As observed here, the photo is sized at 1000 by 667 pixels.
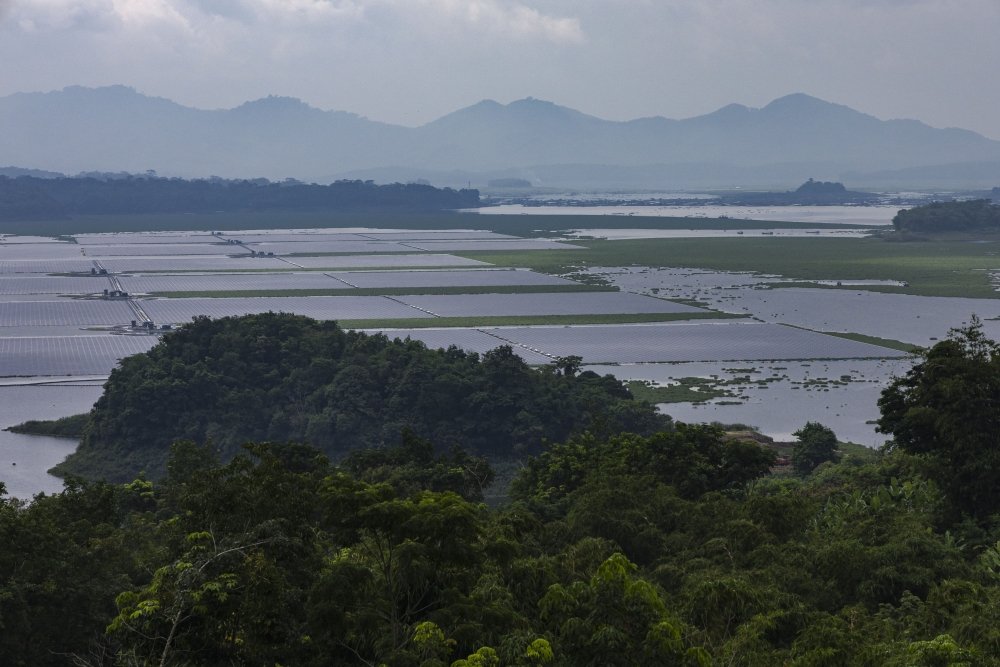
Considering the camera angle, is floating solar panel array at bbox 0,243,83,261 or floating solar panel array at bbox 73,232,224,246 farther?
floating solar panel array at bbox 73,232,224,246

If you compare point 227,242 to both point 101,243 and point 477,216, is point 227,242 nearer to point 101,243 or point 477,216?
point 101,243

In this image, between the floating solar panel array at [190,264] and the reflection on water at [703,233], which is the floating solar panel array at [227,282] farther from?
the reflection on water at [703,233]

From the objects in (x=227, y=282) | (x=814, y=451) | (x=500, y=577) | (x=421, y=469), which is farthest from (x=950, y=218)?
(x=500, y=577)

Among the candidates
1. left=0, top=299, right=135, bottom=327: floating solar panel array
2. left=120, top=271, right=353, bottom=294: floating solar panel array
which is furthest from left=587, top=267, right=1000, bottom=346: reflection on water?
left=0, top=299, right=135, bottom=327: floating solar panel array

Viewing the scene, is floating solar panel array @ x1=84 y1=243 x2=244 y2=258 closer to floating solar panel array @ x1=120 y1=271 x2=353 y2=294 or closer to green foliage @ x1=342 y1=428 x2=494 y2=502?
floating solar panel array @ x1=120 y1=271 x2=353 y2=294

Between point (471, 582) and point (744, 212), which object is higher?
point (471, 582)

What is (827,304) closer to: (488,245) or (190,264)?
(190,264)

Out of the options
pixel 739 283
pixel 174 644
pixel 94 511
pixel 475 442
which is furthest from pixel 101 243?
pixel 174 644
